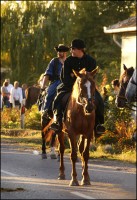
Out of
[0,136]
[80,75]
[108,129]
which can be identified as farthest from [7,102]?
[80,75]

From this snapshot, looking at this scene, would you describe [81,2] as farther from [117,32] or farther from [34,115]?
[34,115]

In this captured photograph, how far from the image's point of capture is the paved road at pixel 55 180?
12016 millimetres

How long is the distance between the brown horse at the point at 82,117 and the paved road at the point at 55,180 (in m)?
0.38

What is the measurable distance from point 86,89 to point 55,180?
6.30 feet

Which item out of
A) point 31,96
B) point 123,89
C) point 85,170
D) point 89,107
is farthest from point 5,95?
point 89,107

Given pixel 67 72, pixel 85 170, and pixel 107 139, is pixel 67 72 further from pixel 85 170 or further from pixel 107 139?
pixel 107 139

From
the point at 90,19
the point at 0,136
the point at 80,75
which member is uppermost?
the point at 90,19

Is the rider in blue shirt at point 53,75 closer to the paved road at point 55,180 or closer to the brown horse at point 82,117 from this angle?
the paved road at point 55,180

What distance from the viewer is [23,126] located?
29.2 m

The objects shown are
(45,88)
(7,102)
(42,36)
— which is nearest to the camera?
(45,88)

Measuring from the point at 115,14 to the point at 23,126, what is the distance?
1496 inches

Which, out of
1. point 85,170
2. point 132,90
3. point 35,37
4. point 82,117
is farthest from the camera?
point 35,37

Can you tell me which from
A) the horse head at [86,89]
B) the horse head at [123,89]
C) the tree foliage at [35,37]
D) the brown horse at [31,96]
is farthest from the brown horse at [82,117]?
the tree foliage at [35,37]

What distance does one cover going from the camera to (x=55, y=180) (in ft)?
46.0
